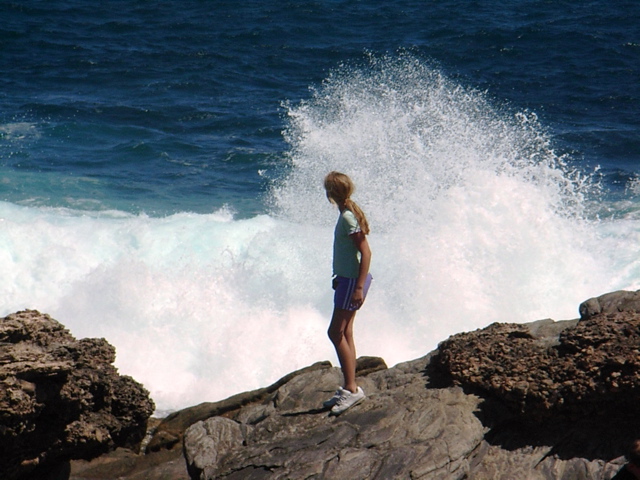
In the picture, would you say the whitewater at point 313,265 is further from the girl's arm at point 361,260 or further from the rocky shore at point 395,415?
the girl's arm at point 361,260

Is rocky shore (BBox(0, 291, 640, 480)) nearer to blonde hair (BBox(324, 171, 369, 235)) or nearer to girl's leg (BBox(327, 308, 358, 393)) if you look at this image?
girl's leg (BBox(327, 308, 358, 393))

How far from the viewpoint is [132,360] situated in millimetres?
10109

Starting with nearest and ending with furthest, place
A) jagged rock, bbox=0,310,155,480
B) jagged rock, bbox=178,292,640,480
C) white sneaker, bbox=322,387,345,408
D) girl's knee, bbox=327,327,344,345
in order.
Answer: jagged rock, bbox=178,292,640,480
jagged rock, bbox=0,310,155,480
girl's knee, bbox=327,327,344,345
white sneaker, bbox=322,387,345,408

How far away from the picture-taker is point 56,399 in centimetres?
562

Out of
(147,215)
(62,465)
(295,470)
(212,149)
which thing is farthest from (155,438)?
(212,149)

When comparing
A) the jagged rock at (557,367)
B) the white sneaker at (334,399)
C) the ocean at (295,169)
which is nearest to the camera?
the jagged rock at (557,367)

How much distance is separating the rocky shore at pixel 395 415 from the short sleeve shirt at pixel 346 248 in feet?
3.45

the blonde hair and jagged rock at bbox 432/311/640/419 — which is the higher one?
the blonde hair

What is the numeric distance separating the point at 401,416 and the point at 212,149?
13056 millimetres

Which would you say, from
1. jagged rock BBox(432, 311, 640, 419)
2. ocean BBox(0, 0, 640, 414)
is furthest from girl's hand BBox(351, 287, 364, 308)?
ocean BBox(0, 0, 640, 414)

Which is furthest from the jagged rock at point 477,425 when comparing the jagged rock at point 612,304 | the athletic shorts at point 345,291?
the athletic shorts at point 345,291

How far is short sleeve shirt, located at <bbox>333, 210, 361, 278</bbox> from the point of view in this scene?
540 centimetres

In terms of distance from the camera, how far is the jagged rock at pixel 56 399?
17.5 feet

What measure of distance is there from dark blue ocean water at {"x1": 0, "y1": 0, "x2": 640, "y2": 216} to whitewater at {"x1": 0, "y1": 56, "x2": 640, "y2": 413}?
1.78 meters
